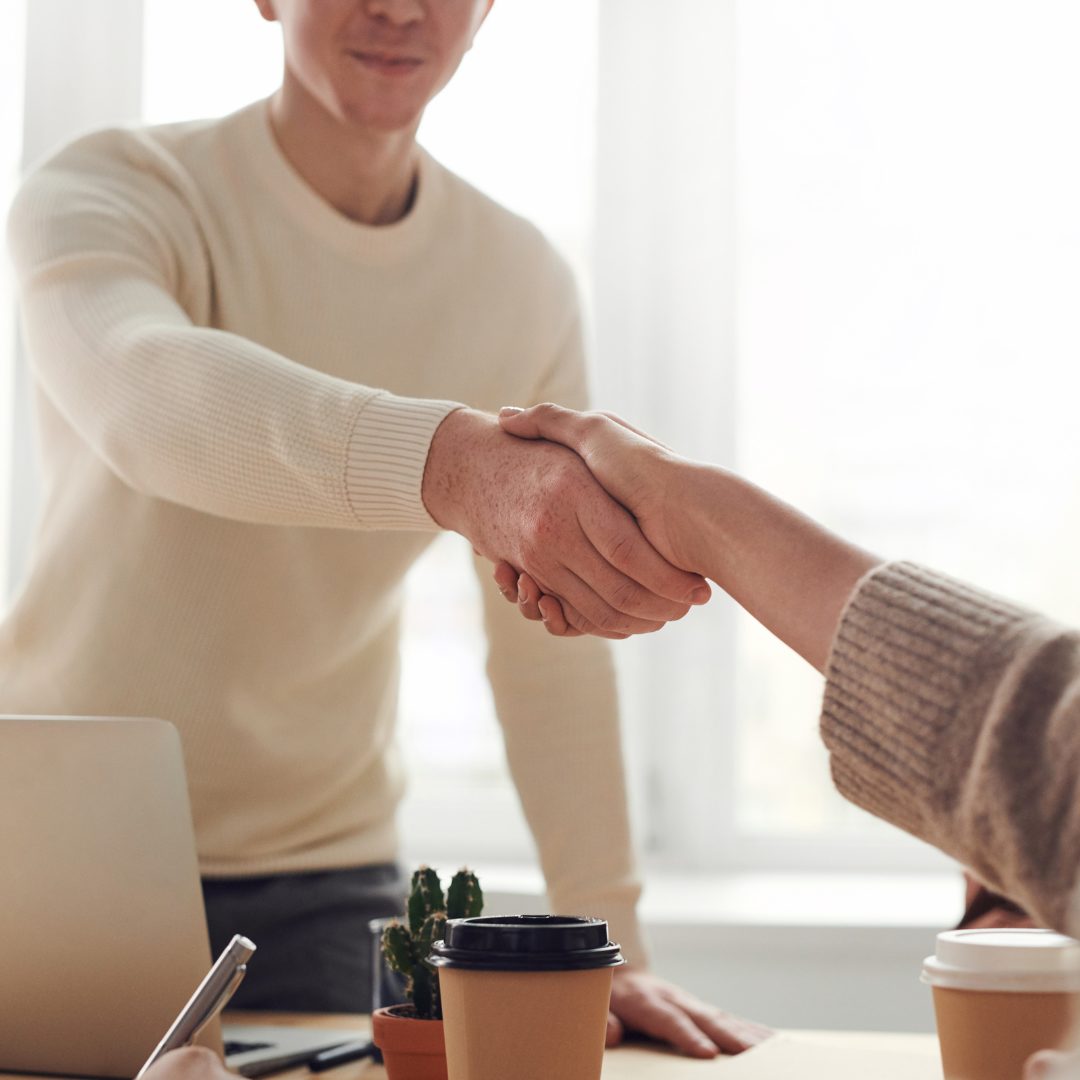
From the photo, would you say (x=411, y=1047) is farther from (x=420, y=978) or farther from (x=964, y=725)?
(x=964, y=725)

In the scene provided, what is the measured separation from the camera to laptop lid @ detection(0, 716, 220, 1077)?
0.95 meters

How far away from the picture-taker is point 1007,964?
0.84 m

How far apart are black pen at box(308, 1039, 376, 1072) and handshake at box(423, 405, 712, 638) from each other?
38 centimetres

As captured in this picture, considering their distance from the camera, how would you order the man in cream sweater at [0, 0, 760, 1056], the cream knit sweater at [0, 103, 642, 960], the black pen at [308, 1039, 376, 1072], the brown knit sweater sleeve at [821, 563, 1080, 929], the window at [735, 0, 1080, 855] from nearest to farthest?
the brown knit sweater sleeve at [821, 563, 1080, 929]
the black pen at [308, 1039, 376, 1072]
the man in cream sweater at [0, 0, 760, 1056]
the cream knit sweater at [0, 103, 642, 960]
the window at [735, 0, 1080, 855]

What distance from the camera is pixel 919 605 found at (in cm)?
69

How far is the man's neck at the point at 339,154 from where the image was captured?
1.57 metres

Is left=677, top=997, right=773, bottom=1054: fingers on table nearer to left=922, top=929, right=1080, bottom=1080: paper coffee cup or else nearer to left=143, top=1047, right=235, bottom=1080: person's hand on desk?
left=922, top=929, right=1080, bottom=1080: paper coffee cup

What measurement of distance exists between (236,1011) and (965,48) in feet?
6.42

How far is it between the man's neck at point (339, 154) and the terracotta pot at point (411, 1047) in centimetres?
99

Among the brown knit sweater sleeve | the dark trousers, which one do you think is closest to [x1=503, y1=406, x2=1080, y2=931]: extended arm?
the brown knit sweater sleeve

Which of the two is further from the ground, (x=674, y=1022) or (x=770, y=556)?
(x=770, y=556)

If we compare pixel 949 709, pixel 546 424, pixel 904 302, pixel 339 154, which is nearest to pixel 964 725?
pixel 949 709

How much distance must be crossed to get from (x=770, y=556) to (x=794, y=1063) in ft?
1.36

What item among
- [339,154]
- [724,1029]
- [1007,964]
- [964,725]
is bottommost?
[724,1029]
